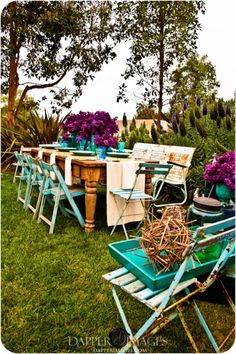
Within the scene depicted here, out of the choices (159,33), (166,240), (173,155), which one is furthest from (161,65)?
(166,240)

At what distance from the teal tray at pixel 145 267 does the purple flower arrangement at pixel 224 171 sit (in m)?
0.72

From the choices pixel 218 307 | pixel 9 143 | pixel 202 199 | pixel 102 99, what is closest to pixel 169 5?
pixel 102 99

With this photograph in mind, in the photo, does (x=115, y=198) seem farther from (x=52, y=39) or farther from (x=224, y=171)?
(x=52, y=39)

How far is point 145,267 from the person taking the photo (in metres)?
1.61

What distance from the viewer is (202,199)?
2.10 m

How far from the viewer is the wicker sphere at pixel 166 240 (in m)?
1.47

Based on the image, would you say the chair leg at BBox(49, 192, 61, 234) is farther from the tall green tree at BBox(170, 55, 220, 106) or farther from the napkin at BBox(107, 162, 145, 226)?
the tall green tree at BBox(170, 55, 220, 106)

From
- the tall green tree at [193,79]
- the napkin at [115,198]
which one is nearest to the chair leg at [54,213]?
the napkin at [115,198]

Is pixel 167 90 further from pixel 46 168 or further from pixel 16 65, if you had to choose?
pixel 46 168

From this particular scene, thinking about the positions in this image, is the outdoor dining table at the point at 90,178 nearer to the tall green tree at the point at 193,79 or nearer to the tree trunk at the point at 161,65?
the tree trunk at the point at 161,65

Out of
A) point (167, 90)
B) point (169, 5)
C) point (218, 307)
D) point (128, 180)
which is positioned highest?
point (169, 5)

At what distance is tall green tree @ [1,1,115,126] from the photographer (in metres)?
6.77

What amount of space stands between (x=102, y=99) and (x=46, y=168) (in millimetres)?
1726

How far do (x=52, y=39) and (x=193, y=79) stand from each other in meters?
3.47
